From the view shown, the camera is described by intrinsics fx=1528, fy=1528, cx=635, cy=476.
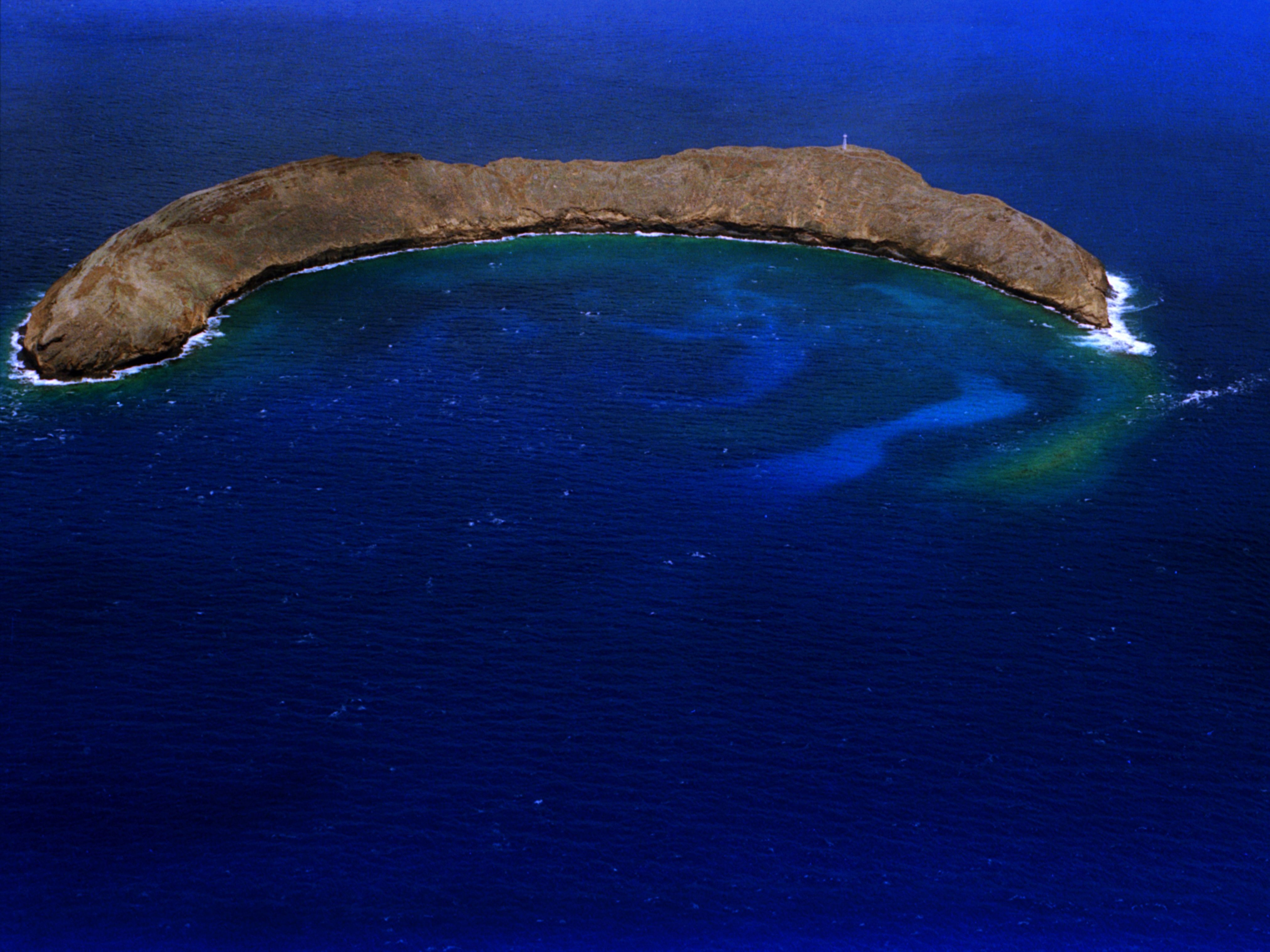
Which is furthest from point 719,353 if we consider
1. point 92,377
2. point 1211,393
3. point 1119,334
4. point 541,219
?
point 92,377

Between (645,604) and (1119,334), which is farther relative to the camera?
(1119,334)

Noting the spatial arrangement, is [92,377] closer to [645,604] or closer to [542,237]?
[542,237]

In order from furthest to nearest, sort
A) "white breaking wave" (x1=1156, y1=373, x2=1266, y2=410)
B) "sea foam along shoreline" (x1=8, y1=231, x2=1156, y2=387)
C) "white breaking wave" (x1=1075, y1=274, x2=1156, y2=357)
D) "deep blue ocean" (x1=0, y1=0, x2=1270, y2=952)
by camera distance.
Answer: "white breaking wave" (x1=1075, y1=274, x2=1156, y2=357) → "sea foam along shoreline" (x1=8, y1=231, x2=1156, y2=387) → "white breaking wave" (x1=1156, y1=373, x2=1266, y2=410) → "deep blue ocean" (x1=0, y1=0, x2=1270, y2=952)

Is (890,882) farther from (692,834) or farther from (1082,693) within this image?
(1082,693)

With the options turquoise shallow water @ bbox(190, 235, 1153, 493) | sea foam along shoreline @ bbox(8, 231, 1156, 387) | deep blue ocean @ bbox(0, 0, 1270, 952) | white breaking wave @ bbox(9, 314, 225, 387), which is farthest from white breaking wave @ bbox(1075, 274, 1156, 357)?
white breaking wave @ bbox(9, 314, 225, 387)

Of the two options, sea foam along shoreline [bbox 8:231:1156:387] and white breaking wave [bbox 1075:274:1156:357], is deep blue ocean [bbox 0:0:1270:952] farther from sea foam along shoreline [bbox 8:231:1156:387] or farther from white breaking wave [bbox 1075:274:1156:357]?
sea foam along shoreline [bbox 8:231:1156:387]

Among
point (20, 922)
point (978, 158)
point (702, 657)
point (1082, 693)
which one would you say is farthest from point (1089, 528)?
point (978, 158)
